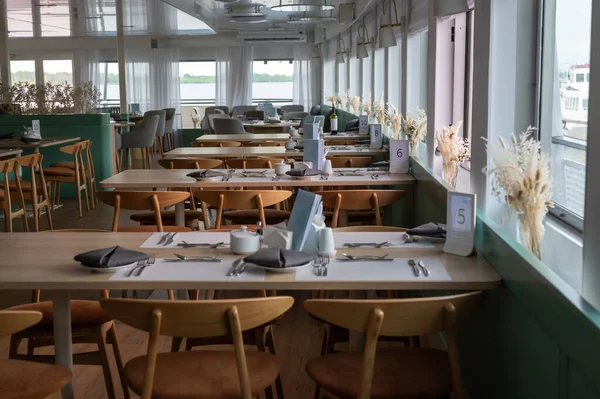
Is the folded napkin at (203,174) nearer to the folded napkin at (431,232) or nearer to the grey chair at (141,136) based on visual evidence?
the folded napkin at (431,232)

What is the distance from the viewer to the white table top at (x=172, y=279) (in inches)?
100

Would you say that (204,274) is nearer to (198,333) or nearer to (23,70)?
(198,333)

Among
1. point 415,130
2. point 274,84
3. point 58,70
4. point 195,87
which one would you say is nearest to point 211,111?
point 195,87

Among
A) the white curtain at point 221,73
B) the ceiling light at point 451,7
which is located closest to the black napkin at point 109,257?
the ceiling light at point 451,7

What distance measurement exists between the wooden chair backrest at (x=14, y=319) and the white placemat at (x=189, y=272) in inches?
16.3

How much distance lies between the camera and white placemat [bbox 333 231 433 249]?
3.12 m

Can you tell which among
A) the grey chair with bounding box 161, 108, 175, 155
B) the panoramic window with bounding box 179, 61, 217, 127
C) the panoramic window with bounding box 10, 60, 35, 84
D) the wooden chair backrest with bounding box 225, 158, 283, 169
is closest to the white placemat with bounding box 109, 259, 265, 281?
the wooden chair backrest with bounding box 225, 158, 283, 169

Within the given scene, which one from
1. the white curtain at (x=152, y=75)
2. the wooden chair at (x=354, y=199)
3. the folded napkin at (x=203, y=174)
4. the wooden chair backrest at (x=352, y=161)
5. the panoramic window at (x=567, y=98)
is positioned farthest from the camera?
the white curtain at (x=152, y=75)

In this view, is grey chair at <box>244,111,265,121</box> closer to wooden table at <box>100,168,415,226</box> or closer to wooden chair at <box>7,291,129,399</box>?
wooden table at <box>100,168,415,226</box>

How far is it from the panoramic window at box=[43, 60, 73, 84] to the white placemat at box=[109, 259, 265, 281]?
17.1m

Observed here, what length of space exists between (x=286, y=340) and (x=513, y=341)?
1.80m

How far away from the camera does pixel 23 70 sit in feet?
62.7

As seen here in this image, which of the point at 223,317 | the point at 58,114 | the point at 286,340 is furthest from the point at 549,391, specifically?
the point at 58,114

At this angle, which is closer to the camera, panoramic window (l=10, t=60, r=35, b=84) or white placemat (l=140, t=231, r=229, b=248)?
white placemat (l=140, t=231, r=229, b=248)
